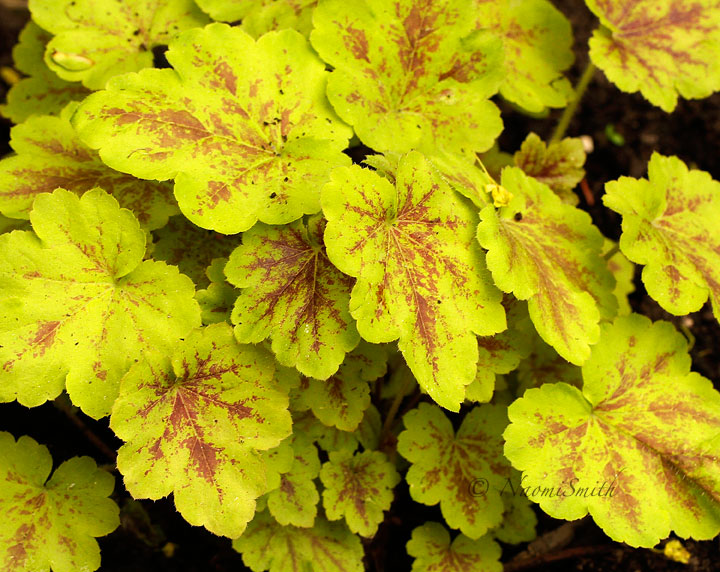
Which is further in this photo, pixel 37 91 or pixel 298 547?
pixel 37 91

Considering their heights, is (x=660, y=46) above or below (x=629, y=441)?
above

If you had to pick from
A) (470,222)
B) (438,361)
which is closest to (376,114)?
(470,222)

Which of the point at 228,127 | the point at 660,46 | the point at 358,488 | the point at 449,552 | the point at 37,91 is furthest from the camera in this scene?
the point at 37,91

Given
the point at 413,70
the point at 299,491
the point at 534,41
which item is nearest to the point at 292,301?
the point at 299,491

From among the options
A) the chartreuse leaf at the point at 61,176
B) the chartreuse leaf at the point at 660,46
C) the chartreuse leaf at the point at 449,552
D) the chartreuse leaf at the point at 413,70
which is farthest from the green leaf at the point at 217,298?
the chartreuse leaf at the point at 660,46

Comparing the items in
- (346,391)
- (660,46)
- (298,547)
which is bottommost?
(298,547)

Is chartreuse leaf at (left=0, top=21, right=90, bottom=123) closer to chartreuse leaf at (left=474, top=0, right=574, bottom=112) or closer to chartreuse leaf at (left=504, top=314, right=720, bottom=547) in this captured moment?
chartreuse leaf at (left=474, top=0, right=574, bottom=112)

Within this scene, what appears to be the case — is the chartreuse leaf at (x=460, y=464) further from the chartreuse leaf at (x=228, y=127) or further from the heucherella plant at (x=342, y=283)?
the chartreuse leaf at (x=228, y=127)

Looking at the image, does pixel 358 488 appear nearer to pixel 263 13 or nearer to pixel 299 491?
pixel 299 491
